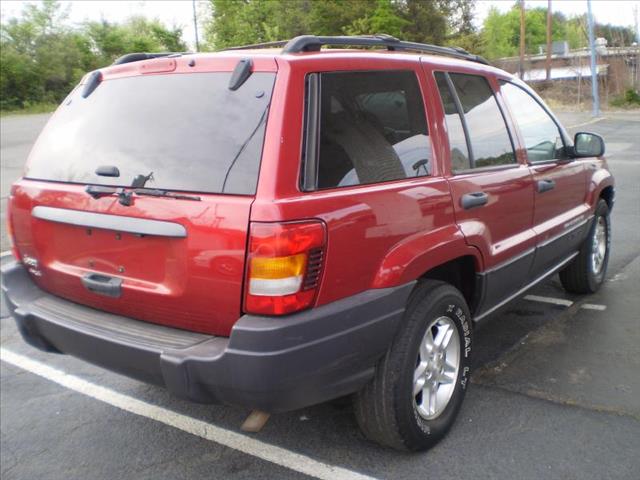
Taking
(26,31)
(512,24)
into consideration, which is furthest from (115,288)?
(512,24)

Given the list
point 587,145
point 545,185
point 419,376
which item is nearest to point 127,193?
point 419,376

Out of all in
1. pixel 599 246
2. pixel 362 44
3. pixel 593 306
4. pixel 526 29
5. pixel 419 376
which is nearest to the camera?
pixel 419 376

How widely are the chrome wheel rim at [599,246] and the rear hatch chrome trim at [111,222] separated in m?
3.71

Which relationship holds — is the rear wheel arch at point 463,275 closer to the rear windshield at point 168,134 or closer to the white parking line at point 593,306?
the rear windshield at point 168,134

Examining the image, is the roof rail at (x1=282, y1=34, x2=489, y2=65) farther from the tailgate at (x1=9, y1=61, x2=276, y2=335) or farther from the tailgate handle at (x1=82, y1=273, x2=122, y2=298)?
the tailgate handle at (x1=82, y1=273, x2=122, y2=298)

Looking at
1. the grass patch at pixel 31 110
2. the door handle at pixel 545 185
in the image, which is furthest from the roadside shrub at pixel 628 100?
the grass patch at pixel 31 110

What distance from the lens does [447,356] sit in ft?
10.2

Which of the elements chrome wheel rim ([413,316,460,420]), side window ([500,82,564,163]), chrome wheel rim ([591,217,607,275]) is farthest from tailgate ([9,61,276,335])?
chrome wheel rim ([591,217,607,275])

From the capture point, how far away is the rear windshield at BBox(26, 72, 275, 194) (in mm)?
2430

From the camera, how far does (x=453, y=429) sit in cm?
316

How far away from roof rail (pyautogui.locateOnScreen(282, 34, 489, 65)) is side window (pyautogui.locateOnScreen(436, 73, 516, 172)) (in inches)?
9.3

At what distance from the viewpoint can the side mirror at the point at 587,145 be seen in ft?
14.3

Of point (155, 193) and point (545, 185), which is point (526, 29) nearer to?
point (545, 185)

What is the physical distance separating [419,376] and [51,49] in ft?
157
